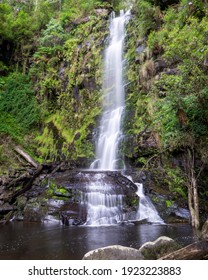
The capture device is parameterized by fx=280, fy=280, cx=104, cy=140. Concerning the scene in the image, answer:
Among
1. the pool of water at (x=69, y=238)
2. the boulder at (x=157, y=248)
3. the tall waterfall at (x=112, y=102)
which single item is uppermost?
the tall waterfall at (x=112, y=102)

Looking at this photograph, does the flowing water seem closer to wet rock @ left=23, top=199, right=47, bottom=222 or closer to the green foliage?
wet rock @ left=23, top=199, right=47, bottom=222

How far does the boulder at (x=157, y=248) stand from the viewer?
19.6 feet

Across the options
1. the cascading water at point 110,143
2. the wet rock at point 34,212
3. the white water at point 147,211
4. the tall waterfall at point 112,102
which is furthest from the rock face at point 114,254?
the tall waterfall at point 112,102

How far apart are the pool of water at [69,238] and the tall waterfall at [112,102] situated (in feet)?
21.6

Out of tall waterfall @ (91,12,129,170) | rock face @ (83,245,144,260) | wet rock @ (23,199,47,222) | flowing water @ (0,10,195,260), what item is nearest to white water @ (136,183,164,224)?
flowing water @ (0,10,195,260)

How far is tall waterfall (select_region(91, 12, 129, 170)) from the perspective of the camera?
17153mm

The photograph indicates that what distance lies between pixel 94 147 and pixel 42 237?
31.2 feet

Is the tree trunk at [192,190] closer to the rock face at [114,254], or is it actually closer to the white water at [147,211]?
the white water at [147,211]

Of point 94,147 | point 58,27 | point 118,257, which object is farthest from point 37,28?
point 118,257

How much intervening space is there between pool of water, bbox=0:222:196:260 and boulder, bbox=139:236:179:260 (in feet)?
5.55

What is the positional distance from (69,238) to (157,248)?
368 centimetres

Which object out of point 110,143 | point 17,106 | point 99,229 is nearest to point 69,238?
point 99,229

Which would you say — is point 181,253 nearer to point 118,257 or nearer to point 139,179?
point 118,257

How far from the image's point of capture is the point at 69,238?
8945 mm
